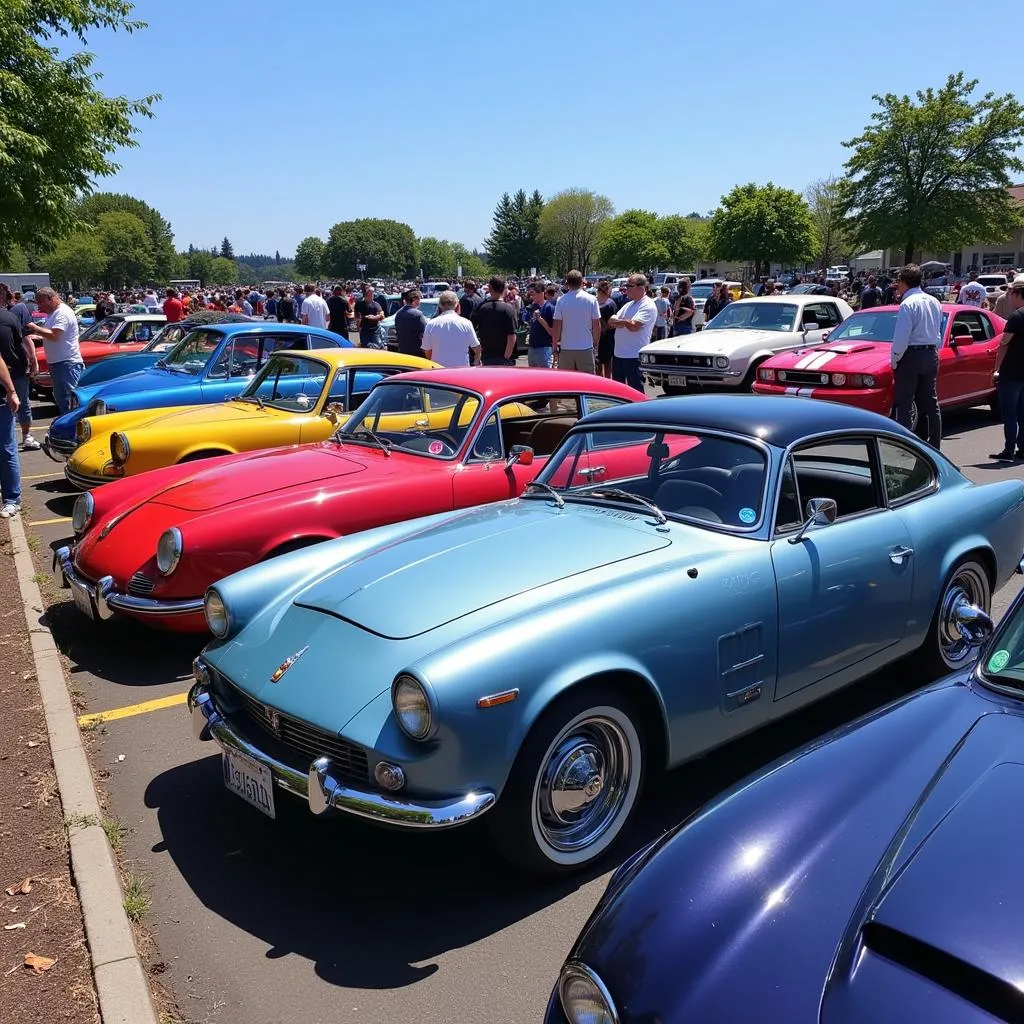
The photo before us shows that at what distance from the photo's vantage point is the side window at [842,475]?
14.3ft

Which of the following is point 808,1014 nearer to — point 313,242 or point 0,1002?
point 0,1002

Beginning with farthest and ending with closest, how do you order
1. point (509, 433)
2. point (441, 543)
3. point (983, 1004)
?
point (509, 433) < point (441, 543) < point (983, 1004)

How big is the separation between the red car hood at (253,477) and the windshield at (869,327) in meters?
8.44

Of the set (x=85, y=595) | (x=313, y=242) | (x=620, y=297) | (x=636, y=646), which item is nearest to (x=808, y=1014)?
(x=636, y=646)

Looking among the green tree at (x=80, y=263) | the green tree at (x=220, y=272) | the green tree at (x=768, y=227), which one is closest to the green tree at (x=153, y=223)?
the green tree at (x=80, y=263)

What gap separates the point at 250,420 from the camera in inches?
292

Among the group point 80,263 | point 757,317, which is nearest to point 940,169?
point 757,317

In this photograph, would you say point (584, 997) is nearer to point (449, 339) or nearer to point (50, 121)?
point (449, 339)

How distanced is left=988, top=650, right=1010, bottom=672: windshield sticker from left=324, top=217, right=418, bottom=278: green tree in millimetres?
166036

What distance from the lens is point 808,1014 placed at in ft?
5.34

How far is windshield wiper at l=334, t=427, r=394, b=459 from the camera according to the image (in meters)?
5.97

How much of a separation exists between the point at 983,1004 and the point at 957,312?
39.6 feet

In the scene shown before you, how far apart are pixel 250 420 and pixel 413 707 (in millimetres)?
5068

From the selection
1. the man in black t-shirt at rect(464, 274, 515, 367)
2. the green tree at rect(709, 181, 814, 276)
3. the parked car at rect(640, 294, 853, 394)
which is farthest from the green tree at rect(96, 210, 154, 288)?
the man in black t-shirt at rect(464, 274, 515, 367)
